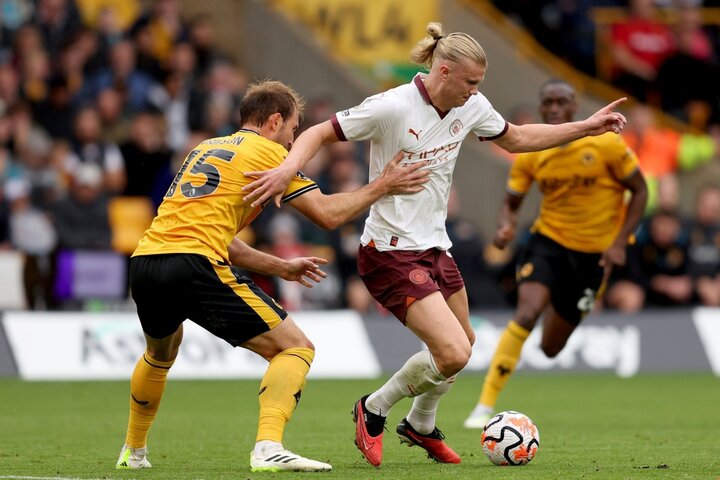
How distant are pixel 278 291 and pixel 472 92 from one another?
935 centimetres

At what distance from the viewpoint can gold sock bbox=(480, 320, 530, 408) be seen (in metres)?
11.0

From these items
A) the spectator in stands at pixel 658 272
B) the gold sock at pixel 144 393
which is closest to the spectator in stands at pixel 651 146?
the spectator in stands at pixel 658 272

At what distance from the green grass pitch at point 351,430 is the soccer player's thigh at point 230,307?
0.76m

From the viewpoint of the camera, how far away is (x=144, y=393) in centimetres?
780

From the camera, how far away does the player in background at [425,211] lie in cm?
792

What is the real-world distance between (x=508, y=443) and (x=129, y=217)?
1029 centimetres

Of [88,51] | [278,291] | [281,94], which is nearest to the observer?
[281,94]

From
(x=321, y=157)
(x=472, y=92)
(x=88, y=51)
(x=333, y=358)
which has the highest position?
(x=472, y=92)

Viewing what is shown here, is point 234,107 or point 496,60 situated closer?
point 234,107

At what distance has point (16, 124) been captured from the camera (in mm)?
17766

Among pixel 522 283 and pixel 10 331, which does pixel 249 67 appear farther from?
pixel 522 283

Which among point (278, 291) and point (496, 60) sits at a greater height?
point (496, 60)

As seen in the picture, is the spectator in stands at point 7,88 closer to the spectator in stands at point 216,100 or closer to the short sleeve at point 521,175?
the spectator in stands at point 216,100

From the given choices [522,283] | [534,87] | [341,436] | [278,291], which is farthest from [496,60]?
[341,436]
